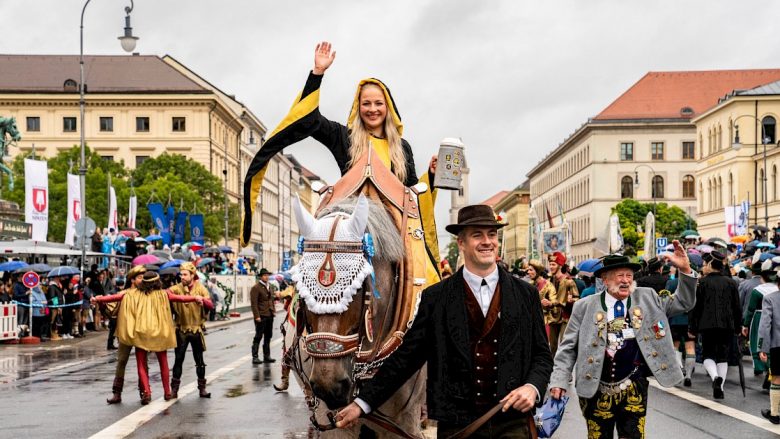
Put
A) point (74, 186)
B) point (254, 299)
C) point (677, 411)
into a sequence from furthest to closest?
point (74, 186), point (254, 299), point (677, 411)

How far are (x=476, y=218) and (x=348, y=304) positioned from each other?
785 mm

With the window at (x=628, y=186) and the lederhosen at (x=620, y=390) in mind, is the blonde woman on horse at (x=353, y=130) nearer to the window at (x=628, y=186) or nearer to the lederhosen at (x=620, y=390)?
the lederhosen at (x=620, y=390)

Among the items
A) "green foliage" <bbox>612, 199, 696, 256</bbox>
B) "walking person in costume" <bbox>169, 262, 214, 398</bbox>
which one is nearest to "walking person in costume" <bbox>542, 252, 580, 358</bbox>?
"walking person in costume" <bbox>169, 262, 214, 398</bbox>

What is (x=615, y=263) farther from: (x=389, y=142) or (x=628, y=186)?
(x=628, y=186)

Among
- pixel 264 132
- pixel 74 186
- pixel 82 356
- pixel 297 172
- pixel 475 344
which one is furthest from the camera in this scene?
pixel 297 172

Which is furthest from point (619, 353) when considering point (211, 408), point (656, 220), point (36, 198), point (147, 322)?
point (656, 220)

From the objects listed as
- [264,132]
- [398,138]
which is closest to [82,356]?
[398,138]

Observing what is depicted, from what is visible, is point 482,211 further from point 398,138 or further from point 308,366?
point 398,138

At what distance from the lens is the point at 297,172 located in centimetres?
16325

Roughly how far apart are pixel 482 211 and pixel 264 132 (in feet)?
418

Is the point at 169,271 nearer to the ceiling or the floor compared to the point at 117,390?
nearer to the ceiling

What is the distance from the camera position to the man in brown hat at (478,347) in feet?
18.4

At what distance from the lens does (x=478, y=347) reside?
561 cm

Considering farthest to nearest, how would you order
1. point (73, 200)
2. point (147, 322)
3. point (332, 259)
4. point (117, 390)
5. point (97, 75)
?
1. point (97, 75)
2. point (73, 200)
3. point (147, 322)
4. point (117, 390)
5. point (332, 259)
